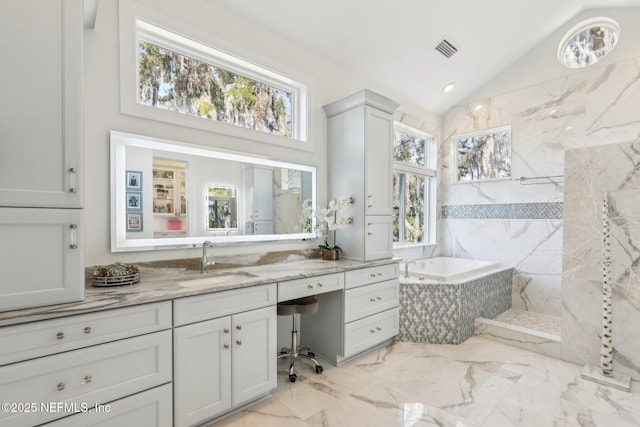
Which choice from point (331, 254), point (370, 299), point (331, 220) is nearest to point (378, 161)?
point (331, 220)

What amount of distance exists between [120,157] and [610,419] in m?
3.47

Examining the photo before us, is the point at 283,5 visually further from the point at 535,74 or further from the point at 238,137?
the point at 535,74

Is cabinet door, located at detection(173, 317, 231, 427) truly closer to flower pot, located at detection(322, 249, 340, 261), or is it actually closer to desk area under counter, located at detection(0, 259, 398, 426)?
desk area under counter, located at detection(0, 259, 398, 426)

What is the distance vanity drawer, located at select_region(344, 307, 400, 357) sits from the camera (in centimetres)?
259

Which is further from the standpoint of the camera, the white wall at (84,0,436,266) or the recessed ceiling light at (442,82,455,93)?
the recessed ceiling light at (442,82,455,93)

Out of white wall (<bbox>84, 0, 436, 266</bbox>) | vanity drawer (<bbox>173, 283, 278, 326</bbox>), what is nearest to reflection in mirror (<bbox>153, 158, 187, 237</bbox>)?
white wall (<bbox>84, 0, 436, 266</bbox>)

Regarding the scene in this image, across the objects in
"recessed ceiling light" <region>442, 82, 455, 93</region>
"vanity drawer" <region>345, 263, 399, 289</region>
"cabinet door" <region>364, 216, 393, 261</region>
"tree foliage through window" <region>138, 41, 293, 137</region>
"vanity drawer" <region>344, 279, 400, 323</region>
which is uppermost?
"recessed ceiling light" <region>442, 82, 455, 93</region>

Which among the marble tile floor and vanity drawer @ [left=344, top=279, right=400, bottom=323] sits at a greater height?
vanity drawer @ [left=344, top=279, right=400, bottom=323]

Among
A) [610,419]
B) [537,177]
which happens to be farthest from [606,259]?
[537,177]

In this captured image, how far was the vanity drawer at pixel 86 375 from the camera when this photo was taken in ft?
4.03

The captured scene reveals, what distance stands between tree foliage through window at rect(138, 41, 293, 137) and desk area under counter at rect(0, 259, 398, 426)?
1.22 m

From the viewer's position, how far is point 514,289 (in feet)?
13.5

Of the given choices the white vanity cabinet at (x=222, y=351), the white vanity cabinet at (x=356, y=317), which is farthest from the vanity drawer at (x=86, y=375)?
the white vanity cabinet at (x=356, y=317)

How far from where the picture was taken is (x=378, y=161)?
2.96 metres
